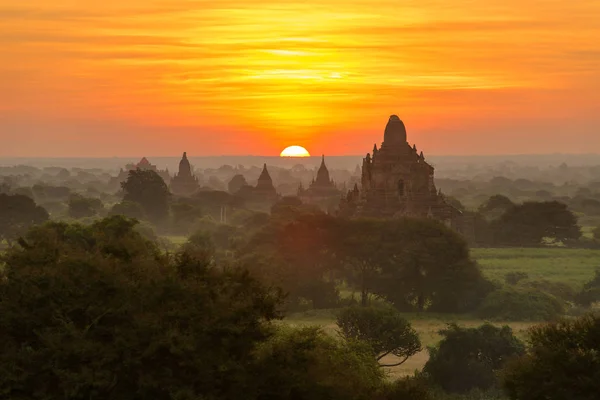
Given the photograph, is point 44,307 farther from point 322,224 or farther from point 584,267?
point 584,267

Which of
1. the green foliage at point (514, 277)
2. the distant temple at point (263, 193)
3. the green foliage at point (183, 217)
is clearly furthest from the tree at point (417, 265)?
the distant temple at point (263, 193)

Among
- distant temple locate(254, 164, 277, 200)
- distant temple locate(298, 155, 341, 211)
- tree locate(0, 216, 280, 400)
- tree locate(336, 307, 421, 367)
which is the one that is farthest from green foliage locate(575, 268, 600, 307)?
distant temple locate(254, 164, 277, 200)

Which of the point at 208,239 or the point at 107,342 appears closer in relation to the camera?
the point at 107,342

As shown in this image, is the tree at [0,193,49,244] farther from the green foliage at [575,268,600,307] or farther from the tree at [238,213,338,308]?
the green foliage at [575,268,600,307]

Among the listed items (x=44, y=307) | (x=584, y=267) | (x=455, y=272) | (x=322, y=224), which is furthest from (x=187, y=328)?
(x=584, y=267)

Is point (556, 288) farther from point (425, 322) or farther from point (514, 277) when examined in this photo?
point (425, 322)

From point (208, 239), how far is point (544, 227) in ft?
90.3

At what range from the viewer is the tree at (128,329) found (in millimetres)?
22031

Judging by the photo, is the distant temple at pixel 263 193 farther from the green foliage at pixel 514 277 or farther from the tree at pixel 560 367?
the tree at pixel 560 367

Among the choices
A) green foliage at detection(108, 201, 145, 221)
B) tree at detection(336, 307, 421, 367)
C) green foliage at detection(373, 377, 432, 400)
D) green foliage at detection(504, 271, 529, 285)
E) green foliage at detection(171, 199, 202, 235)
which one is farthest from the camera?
green foliage at detection(171, 199, 202, 235)

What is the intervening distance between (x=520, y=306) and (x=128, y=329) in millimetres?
33103

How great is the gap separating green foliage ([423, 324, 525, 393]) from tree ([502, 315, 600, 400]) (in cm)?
1029

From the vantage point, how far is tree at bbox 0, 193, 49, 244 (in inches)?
3546

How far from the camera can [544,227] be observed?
8806 centimetres
